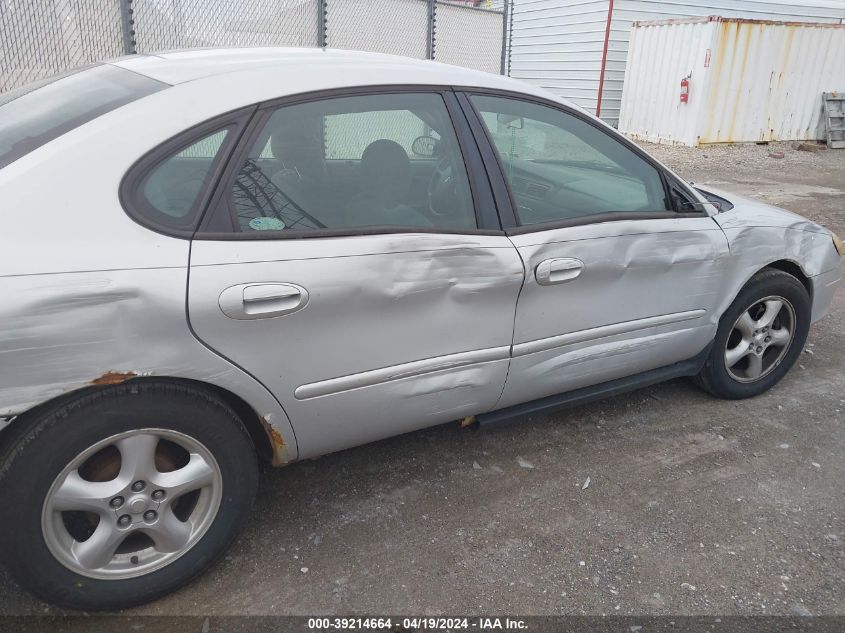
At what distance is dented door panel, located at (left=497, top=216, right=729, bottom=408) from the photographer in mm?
2828

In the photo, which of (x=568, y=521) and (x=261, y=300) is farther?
(x=568, y=521)

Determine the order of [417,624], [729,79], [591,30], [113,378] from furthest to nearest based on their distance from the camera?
[591,30], [729,79], [417,624], [113,378]

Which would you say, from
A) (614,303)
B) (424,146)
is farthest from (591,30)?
(424,146)

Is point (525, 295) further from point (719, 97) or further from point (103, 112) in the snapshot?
point (719, 97)

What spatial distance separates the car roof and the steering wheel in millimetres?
324

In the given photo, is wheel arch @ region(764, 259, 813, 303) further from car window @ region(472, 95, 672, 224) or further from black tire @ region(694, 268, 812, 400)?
car window @ region(472, 95, 672, 224)

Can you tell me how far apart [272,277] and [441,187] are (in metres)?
0.84

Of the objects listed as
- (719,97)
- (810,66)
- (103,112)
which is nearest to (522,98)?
(103,112)

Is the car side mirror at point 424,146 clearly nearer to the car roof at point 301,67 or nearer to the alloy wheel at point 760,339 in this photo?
the car roof at point 301,67

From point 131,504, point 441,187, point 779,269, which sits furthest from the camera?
point 779,269

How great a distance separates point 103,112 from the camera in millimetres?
2195

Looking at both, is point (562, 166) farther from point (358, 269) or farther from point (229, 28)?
point (229, 28)

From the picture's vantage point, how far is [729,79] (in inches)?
524

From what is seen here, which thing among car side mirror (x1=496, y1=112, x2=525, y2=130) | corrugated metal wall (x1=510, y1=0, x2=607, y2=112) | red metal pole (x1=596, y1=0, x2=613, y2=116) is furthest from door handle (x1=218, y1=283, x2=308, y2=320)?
corrugated metal wall (x1=510, y1=0, x2=607, y2=112)
